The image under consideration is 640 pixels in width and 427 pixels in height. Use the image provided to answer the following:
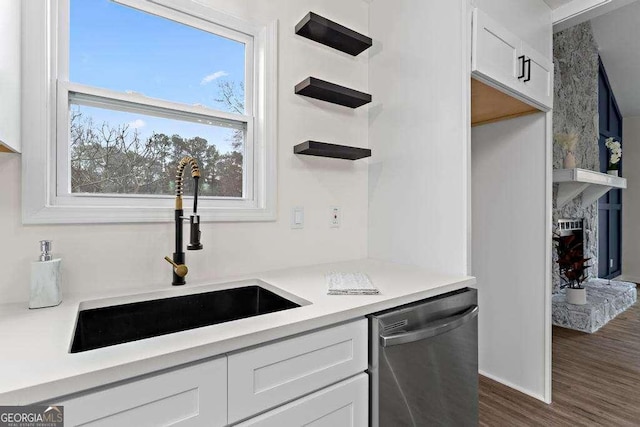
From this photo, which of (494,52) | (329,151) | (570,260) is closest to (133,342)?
(329,151)

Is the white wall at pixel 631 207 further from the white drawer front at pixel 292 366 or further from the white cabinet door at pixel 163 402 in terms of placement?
the white cabinet door at pixel 163 402

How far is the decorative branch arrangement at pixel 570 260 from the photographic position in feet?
11.3

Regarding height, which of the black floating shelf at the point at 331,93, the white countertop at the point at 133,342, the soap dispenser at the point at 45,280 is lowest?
the white countertop at the point at 133,342

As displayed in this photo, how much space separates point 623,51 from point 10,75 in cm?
654

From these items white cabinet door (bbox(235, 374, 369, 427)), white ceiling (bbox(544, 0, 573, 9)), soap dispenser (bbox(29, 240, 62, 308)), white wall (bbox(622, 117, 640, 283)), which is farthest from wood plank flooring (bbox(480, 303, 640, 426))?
white wall (bbox(622, 117, 640, 283))

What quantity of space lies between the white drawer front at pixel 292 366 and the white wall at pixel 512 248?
151cm

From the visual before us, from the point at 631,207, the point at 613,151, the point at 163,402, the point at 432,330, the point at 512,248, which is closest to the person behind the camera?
the point at 163,402

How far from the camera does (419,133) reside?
5.81 feet

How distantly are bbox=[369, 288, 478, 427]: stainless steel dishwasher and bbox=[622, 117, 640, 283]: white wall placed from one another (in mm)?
5768

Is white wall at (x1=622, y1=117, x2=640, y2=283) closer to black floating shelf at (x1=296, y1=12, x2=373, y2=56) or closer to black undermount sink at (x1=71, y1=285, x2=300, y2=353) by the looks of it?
black floating shelf at (x1=296, y1=12, x2=373, y2=56)

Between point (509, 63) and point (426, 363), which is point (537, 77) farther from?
point (426, 363)

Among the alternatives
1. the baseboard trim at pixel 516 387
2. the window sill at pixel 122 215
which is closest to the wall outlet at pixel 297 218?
the window sill at pixel 122 215

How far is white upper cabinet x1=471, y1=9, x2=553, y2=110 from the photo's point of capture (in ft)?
5.20

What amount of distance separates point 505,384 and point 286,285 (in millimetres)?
1787
